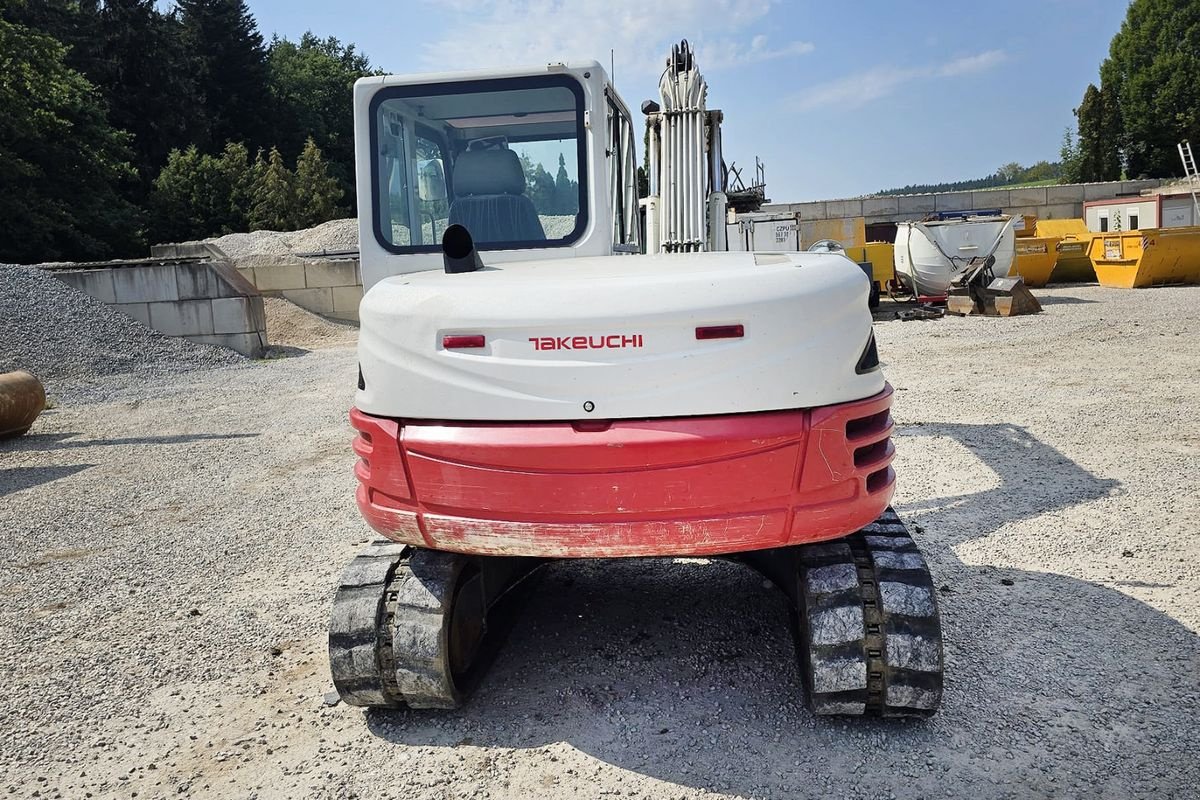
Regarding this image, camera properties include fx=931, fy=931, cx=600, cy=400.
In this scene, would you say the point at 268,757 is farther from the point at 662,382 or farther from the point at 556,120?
the point at 556,120

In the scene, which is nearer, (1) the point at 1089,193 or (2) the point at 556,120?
(2) the point at 556,120

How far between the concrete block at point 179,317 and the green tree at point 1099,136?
4856 cm

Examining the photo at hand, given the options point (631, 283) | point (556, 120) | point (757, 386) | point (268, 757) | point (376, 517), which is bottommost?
point (268, 757)

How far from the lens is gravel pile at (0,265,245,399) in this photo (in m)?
13.4

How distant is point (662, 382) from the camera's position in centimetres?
274

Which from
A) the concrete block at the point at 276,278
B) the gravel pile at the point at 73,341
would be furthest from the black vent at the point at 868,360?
the concrete block at the point at 276,278

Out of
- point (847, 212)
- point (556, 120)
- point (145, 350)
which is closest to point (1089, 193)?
point (847, 212)

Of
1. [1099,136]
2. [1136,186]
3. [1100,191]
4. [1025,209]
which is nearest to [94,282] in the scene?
[1025,209]

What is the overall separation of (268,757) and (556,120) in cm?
290

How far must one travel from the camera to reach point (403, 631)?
316cm

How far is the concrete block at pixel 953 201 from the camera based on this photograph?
2767 cm

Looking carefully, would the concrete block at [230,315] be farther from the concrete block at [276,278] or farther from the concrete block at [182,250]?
the concrete block at [182,250]

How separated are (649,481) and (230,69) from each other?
62.5 m

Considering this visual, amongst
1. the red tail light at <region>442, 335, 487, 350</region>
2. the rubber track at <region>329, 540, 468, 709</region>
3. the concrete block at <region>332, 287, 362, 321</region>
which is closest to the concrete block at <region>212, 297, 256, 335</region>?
the concrete block at <region>332, 287, 362, 321</region>
